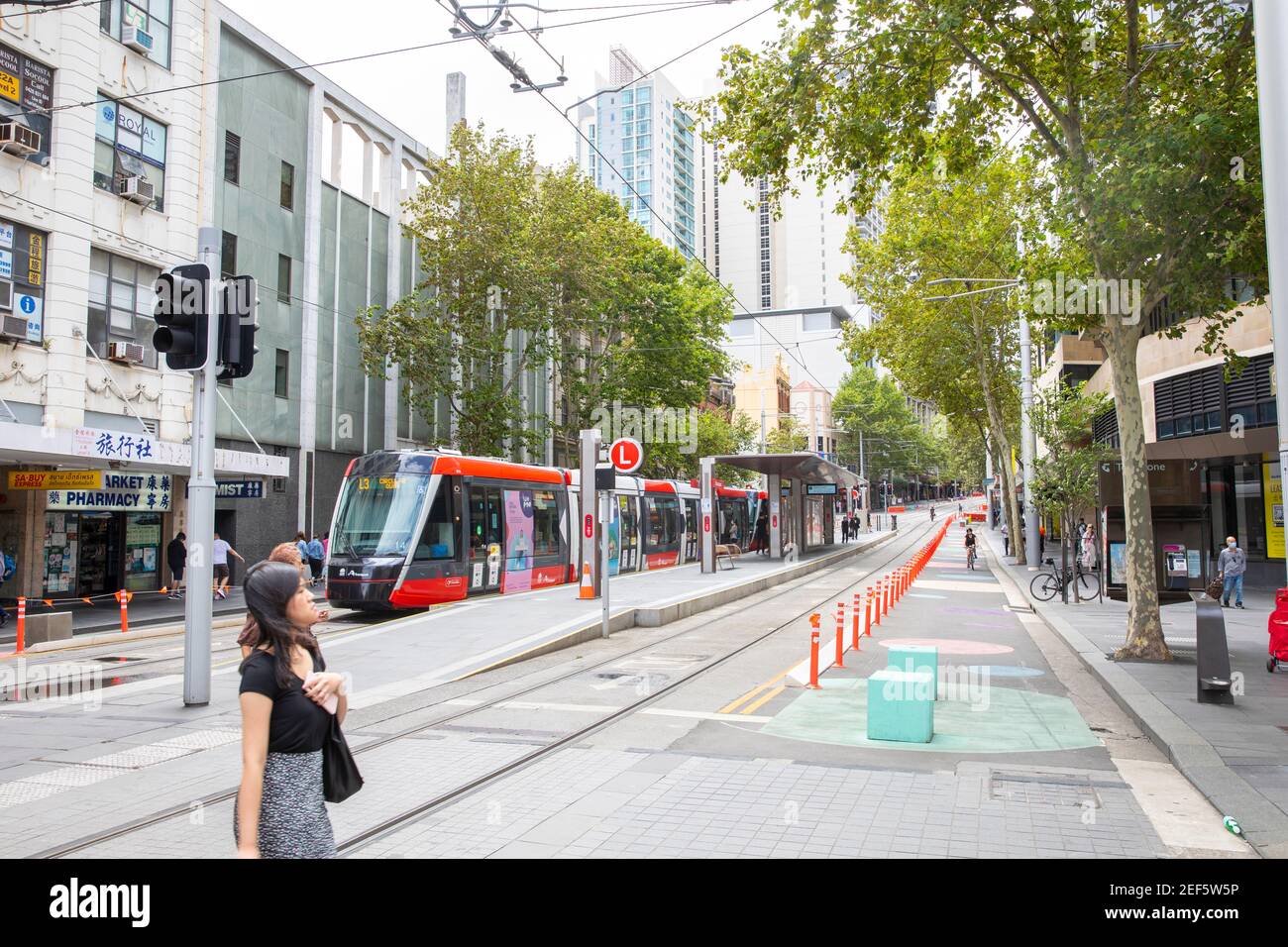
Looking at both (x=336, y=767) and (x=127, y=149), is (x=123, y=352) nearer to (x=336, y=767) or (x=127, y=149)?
(x=127, y=149)

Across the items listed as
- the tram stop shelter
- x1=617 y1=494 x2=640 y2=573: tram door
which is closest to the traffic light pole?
x1=617 y1=494 x2=640 y2=573: tram door

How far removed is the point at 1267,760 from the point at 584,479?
48.5ft

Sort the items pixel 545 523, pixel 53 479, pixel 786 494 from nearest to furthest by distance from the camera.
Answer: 1. pixel 53 479
2. pixel 545 523
3. pixel 786 494

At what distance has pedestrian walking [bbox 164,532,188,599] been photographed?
2377 cm

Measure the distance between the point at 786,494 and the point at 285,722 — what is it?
114ft

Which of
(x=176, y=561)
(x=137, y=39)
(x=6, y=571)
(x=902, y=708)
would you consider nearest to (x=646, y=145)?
(x=137, y=39)

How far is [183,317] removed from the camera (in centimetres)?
975

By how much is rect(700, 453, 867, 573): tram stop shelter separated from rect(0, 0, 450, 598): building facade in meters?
11.7

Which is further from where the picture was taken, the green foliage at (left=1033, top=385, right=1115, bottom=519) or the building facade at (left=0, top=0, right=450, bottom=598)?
the green foliage at (left=1033, top=385, right=1115, bottom=519)

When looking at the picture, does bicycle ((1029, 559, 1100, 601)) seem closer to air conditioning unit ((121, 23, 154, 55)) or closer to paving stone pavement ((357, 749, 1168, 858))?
paving stone pavement ((357, 749, 1168, 858))

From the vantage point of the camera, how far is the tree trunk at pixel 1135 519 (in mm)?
13383

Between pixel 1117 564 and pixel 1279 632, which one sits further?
pixel 1117 564

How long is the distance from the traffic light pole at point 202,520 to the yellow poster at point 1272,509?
80.6 ft

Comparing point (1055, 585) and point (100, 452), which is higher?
point (100, 452)
